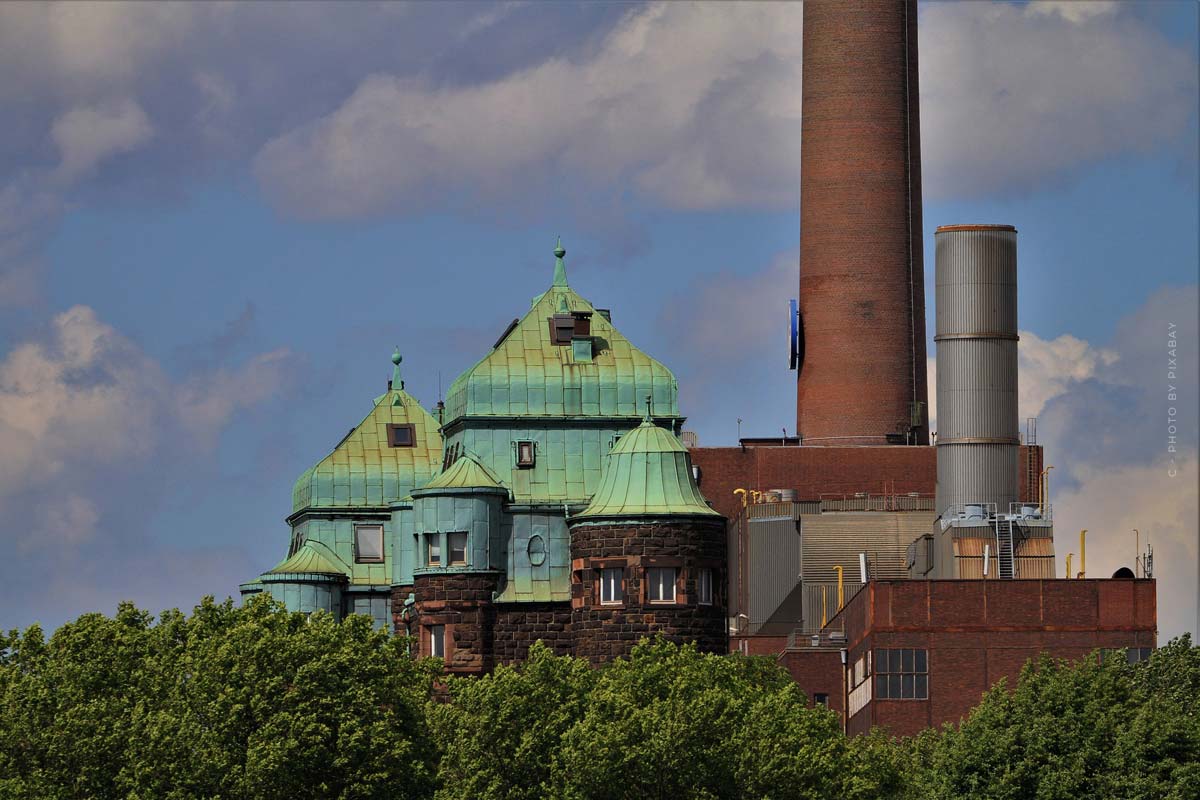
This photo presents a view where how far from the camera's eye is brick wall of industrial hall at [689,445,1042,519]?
17112cm

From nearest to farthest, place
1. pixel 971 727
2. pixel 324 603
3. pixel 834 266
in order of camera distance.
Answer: pixel 971 727, pixel 324 603, pixel 834 266

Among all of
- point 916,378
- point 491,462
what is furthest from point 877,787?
point 916,378

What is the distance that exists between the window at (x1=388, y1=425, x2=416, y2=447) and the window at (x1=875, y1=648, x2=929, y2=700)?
31165mm

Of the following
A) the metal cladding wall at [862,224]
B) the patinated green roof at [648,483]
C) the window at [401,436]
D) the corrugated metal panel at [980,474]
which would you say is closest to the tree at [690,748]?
the patinated green roof at [648,483]

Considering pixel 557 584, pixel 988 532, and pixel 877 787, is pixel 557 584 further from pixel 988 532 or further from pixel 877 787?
pixel 877 787

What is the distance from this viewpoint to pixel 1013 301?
148 meters

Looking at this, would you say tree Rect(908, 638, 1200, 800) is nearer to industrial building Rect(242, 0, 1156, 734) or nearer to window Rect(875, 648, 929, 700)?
industrial building Rect(242, 0, 1156, 734)

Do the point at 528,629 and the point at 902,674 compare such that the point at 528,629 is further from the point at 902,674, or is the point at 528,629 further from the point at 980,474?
the point at 980,474

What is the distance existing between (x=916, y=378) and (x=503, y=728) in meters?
75.9

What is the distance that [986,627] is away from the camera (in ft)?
452

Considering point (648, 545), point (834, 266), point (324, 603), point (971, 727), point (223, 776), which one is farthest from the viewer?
point (834, 266)

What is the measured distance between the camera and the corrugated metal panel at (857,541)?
160 metres

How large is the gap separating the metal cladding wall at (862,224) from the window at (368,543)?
2973 cm

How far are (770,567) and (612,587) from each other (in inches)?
1278
